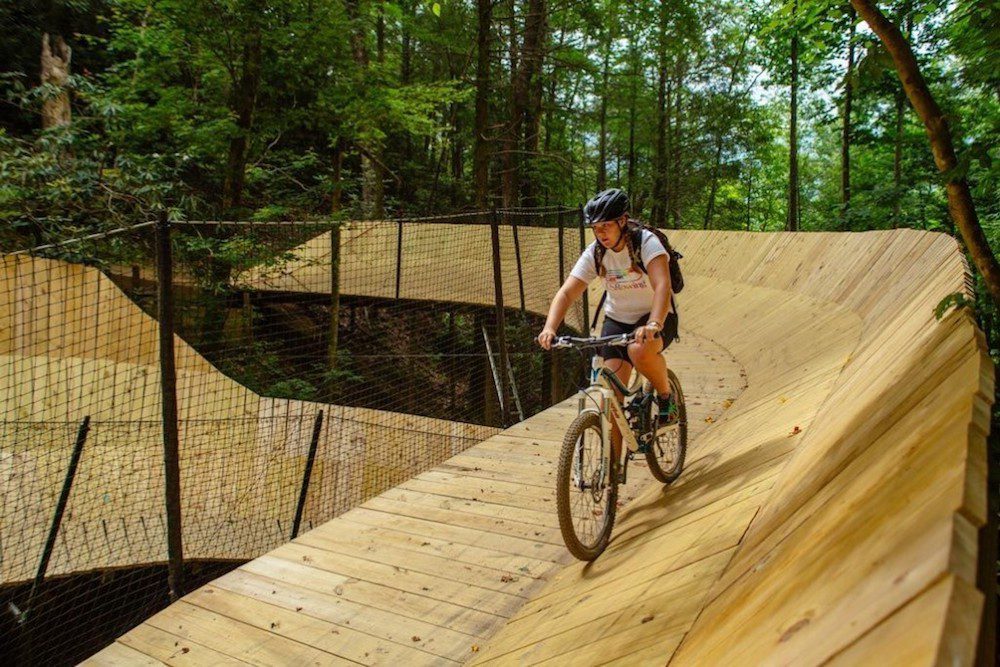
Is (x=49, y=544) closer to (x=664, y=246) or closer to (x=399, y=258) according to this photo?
(x=664, y=246)

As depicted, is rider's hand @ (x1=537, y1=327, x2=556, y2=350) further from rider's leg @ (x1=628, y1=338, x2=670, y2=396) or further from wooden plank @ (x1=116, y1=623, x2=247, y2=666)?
wooden plank @ (x1=116, y1=623, x2=247, y2=666)

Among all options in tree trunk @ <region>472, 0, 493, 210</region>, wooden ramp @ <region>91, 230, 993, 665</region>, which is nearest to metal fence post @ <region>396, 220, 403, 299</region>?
tree trunk @ <region>472, 0, 493, 210</region>

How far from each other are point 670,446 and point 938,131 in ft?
8.50

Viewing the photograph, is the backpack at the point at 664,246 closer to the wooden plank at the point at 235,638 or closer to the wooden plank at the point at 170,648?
the wooden plank at the point at 235,638

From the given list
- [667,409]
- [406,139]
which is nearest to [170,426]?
[667,409]

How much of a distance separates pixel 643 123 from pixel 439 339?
54.6 ft

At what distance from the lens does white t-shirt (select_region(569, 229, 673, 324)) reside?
4.32 meters

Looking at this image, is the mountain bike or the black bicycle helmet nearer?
the mountain bike

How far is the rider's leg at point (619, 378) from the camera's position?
4.32 meters

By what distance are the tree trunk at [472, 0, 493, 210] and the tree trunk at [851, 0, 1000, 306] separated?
47.3 feet

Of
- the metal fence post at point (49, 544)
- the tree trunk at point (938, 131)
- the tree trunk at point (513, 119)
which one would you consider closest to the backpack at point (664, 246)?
the tree trunk at point (938, 131)

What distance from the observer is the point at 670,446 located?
203 inches

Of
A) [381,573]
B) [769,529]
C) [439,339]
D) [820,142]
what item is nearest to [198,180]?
[439,339]

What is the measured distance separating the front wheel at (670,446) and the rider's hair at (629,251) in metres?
0.93
